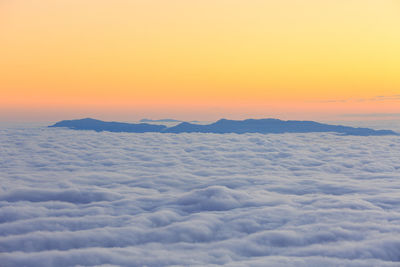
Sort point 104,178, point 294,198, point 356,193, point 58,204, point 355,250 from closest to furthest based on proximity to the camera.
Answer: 1. point 355,250
2. point 58,204
3. point 294,198
4. point 356,193
5. point 104,178

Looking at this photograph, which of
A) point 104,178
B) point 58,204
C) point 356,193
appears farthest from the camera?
point 104,178

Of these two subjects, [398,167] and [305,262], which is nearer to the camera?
[305,262]

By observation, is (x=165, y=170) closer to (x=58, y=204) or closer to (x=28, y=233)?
(x=58, y=204)

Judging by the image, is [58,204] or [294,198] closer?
[58,204]

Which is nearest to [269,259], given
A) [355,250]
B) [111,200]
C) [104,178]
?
[355,250]

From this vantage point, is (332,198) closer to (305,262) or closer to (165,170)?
(305,262)

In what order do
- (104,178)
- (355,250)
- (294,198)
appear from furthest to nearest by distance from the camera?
(104,178) < (294,198) < (355,250)

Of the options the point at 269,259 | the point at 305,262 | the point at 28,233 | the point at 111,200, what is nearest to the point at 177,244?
the point at 269,259

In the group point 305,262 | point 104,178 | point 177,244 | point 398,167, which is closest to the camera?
point 305,262
